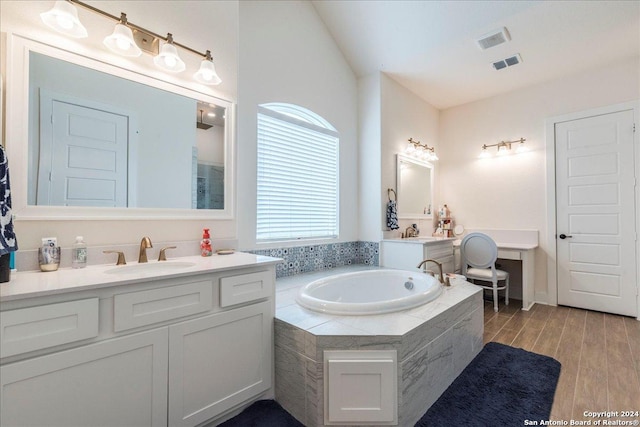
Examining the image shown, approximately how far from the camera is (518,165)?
388 cm

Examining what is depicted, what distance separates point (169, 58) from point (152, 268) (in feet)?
4.00

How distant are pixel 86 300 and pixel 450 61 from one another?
3.85 m

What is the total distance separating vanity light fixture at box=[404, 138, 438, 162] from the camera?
3928 mm

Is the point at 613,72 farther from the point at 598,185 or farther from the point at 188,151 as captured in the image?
the point at 188,151

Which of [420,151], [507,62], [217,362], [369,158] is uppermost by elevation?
[507,62]

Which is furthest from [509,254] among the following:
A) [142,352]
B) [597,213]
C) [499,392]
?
[142,352]

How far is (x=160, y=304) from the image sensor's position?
4.35 ft

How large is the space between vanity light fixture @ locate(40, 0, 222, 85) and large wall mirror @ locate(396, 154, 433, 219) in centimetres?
253

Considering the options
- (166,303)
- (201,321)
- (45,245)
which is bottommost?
(201,321)

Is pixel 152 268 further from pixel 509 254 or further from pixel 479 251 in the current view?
pixel 509 254

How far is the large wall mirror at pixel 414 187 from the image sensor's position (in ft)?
12.4

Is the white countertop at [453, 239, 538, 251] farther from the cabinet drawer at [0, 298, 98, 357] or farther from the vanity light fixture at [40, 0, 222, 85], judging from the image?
the cabinet drawer at [0, 298, 98, 357]

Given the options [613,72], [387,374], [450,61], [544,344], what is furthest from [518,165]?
[387,374]

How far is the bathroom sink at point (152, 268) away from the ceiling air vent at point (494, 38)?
3373 mm
